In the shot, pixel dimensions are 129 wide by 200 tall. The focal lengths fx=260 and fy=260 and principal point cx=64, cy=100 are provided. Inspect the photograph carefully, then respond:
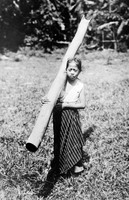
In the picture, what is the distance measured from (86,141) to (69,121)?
49.2 inches

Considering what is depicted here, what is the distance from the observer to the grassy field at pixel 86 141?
297 centimetres

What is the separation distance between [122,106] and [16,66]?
17.9 feet

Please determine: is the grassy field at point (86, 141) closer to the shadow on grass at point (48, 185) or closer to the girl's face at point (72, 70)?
the shadow on grass at point (48, 185)

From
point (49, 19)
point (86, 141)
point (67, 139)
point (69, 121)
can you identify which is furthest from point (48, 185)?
point (49, 19)

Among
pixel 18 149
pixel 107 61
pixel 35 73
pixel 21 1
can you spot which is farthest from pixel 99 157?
pixel 21 1

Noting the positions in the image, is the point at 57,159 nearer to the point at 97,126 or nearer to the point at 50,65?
the point at 97,126

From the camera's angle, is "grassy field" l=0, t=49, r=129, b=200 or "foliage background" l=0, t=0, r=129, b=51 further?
"foliage background" l=0, t=0, r=129, b=51

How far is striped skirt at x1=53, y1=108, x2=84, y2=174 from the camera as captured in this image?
9.57 feet

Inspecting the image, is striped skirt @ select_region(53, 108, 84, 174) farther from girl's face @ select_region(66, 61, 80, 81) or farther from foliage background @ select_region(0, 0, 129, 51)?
foliage background @ select_region(0, 0, 129, 51)

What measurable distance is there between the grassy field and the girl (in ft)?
0.93

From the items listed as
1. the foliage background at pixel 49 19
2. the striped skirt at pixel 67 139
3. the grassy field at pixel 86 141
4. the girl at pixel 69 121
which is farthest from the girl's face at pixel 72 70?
the foliage background at pixel 49 19

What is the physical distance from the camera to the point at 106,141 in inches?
158

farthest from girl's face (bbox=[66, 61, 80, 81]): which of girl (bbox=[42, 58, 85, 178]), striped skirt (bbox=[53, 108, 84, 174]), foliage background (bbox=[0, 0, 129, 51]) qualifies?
foliage background (bbox=[0, 0, 129, 51])

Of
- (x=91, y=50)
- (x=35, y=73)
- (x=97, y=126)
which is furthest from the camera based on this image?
(x=91, y=50)
